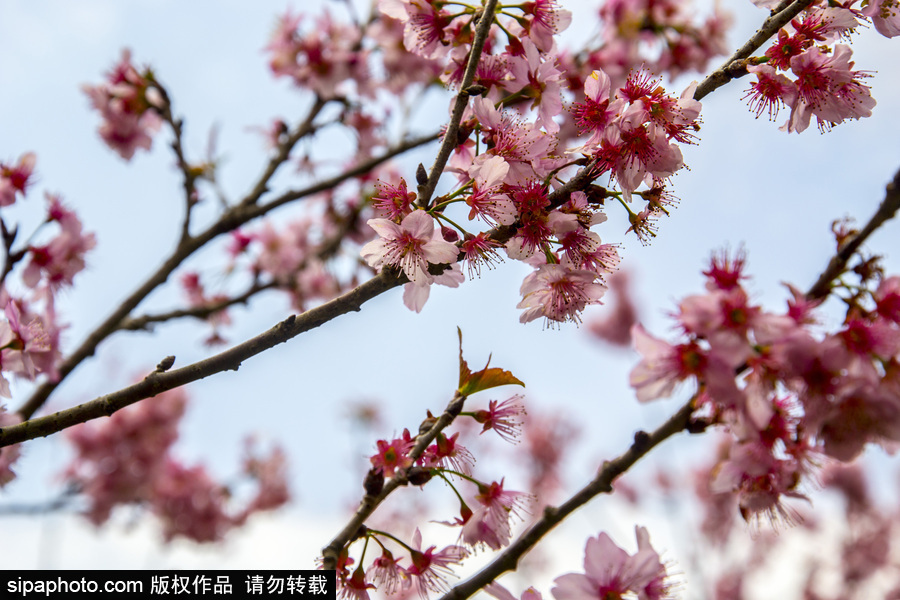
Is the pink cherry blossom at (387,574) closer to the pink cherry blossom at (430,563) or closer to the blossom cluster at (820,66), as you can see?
the pink cherry blossom at (430,563)

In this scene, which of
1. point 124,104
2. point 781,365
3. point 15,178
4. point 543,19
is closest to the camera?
point 781,365

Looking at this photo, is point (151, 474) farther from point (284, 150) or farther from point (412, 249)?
point (412, 249)

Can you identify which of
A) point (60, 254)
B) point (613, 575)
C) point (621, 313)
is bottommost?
point (613, 575)

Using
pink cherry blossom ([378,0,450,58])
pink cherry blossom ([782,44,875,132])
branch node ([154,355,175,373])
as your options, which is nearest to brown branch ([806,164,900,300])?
pink cherry blossom ([782,44,875,132])

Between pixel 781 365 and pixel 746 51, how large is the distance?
1082mm

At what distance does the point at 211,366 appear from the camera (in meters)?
1.87

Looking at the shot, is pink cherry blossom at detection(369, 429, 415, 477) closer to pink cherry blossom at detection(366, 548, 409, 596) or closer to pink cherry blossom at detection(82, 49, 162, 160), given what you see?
pink cherry blossom at detection(366, 548, 409, 596)

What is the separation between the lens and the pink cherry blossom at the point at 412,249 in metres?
1.83

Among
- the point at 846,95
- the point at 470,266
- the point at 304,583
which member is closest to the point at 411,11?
the point at 470,266

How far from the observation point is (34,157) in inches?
133

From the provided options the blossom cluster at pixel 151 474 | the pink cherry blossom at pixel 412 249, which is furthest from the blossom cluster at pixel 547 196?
the blossom cluster at pixel 151 474

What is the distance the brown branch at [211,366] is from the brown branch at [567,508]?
827 mm

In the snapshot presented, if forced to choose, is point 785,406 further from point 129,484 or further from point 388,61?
point 129,484

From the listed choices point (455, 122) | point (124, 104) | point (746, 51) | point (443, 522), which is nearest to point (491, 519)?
point (443, 522)
